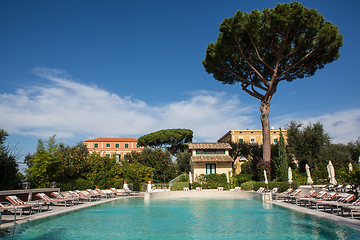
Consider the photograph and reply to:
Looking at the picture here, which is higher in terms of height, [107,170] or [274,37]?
[274,37]

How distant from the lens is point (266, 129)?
25.2m

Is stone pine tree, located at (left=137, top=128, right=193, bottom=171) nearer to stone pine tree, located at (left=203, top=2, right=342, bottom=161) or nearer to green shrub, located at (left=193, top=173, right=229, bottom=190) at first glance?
green shrub, located at (left=193, top=173, right=229, bottom=190)

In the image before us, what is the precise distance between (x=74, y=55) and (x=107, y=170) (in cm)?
1145

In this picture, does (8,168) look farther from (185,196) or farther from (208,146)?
(208,146)

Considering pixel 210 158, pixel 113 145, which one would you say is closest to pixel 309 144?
pixel 210 158

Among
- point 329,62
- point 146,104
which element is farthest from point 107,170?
point 329,62

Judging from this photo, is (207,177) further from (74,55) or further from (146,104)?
(74,55)

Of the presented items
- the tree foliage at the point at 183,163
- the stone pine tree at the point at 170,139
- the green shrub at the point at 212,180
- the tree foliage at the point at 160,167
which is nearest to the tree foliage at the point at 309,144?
the green shrub at the point at 212,180

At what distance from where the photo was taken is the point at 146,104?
1033 inches

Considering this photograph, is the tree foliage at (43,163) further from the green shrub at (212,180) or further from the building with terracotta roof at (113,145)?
the building with terracotta roof at (113,145)

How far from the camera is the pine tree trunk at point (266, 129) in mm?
24828

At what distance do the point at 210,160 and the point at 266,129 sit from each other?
312 inches

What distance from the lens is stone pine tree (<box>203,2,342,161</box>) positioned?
22.1 m

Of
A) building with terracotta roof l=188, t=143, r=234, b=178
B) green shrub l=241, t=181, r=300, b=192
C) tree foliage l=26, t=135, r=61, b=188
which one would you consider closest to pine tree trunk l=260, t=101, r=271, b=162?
green shrub l=241, t=181, r=300, b=192
